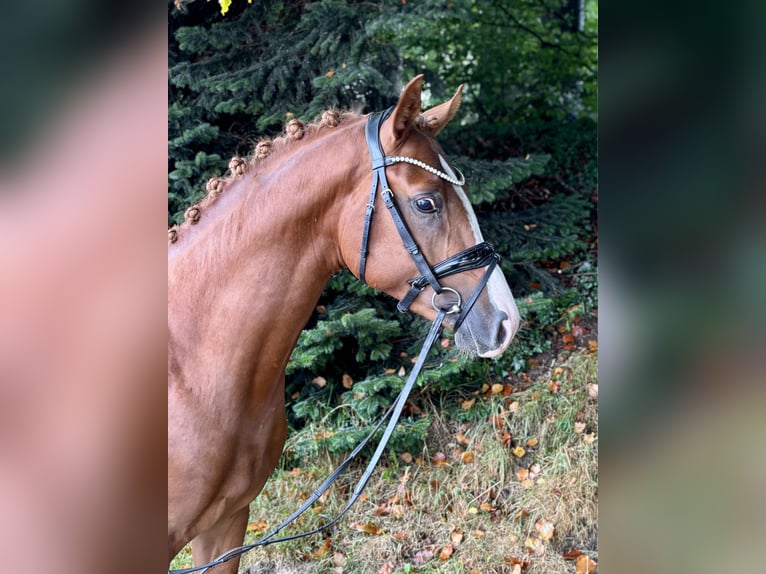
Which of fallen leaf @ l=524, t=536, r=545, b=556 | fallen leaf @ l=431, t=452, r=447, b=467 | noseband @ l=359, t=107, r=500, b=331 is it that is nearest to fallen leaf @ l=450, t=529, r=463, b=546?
fallen leaf @ l=524, t=536, r=545, b=556

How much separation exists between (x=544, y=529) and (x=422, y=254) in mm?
2768

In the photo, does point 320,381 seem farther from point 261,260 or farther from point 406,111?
point 406,111

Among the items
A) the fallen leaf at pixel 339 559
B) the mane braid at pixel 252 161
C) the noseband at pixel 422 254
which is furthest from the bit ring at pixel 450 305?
the fallen leaf at pixel 339 559

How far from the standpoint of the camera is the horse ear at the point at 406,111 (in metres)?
1.98

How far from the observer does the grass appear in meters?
3.97

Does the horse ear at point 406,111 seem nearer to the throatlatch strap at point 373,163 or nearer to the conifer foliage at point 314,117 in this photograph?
the throatlatch strap at point 373,163

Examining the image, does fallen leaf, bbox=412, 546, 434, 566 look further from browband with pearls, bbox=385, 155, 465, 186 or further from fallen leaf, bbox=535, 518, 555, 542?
browband with pearls, bbox=385, 155, 465, 186

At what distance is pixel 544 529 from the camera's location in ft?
13.0

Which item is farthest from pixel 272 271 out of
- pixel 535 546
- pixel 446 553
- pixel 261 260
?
pixel 535 546
